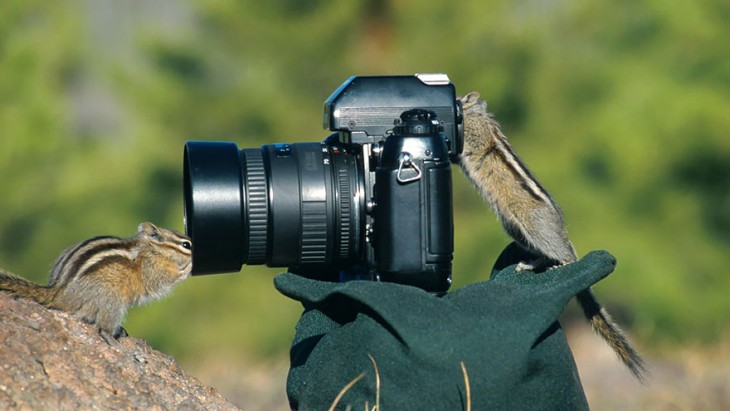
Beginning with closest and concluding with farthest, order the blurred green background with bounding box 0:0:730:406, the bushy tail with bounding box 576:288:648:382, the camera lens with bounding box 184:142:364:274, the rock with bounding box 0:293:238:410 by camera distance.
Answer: the rock with bounding box 0:293:238:410 → the camera lens with bounding box 184:142:364:274 → the bushy tail with bounding box 576:288:648:382 → the blurred green background with bounding box 0:0:730:406

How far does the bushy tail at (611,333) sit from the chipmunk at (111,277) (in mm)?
1343

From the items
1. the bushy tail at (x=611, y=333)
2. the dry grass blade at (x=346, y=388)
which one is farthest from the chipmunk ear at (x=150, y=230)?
the bushy tail at (x=611, y=333)

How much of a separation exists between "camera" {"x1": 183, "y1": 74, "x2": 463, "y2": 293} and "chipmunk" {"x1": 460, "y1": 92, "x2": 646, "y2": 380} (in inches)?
29.3

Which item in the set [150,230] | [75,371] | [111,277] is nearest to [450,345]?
[75,371]

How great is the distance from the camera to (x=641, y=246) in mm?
7898

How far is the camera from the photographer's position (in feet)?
10.2

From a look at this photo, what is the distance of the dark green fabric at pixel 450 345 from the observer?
2717mm

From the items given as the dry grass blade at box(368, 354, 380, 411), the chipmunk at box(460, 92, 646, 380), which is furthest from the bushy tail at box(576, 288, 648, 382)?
the dry grass blade at box(368, 354, 380, 411)

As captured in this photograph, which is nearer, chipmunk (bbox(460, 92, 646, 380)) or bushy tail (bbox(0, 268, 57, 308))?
bushy tail (bbox(0, 268, 57, 308))

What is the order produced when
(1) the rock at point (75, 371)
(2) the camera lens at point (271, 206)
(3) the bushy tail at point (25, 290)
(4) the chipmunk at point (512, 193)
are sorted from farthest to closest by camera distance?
(4) the chipmunk at point (512, 193)
(2) the camera lens at point (271, 206)
(3) the bushy tail at point (25, 290)
(1) the rock at point (75, 371)

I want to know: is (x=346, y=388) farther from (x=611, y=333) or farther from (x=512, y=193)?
(x=512, y=193)

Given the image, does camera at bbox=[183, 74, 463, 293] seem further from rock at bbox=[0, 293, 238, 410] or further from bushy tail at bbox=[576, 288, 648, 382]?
bushy tail at bbox=[576, 288, 648, 382]

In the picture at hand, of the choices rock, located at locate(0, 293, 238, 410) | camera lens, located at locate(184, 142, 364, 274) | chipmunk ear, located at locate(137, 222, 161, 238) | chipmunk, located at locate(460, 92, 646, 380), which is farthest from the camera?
chipmunk, located at locate(460, 92, 646, 380)

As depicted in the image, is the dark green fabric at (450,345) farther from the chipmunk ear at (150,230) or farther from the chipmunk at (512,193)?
the chipmunk at (512,193)
